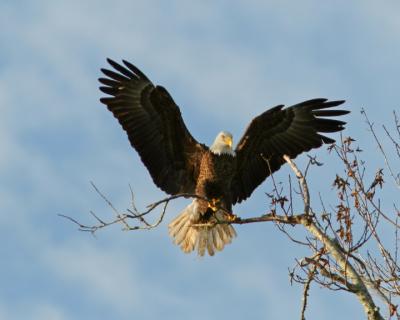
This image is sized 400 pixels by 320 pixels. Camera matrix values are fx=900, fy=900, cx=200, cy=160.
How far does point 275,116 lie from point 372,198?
10.5ft

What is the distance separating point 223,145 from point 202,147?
0.79 feet

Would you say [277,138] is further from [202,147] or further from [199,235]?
[199,235]

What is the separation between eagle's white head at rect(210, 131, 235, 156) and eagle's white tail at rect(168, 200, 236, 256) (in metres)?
0.82

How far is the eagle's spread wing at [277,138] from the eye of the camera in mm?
9188

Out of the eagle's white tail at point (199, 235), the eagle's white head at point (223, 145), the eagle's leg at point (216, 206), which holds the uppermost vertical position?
the eagle's white head at point (223, 145)

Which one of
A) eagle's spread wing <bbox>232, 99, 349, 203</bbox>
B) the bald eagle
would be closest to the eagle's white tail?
the bald eagle

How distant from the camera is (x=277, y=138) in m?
9.31

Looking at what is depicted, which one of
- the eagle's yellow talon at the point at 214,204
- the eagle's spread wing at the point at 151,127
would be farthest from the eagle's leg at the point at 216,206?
the eagle's spread wing at the point at 151,127

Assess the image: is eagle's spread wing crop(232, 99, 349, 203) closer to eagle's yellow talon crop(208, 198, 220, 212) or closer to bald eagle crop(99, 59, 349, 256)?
bald eagle crop(99, 59, 349, 256)

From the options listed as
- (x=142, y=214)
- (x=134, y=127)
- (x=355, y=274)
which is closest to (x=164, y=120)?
(x=134, y=127)

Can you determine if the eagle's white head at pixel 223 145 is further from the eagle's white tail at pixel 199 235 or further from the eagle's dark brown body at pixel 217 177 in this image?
Answer: the eagle's white tail at pixel 199 235

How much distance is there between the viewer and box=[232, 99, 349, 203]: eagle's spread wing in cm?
919

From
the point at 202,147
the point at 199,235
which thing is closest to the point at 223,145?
the point at 202,147

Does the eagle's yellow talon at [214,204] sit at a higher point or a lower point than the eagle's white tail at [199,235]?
lower
